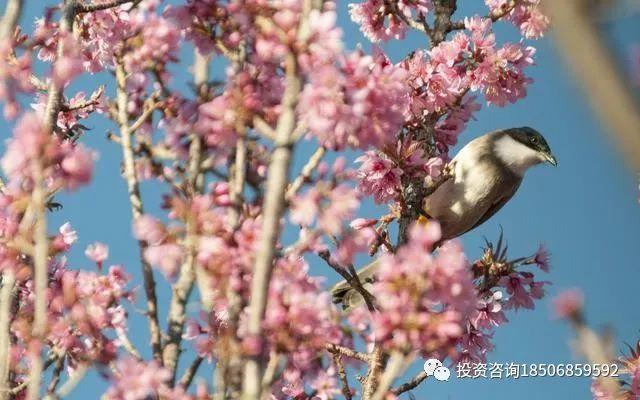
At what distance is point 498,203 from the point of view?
301 inches

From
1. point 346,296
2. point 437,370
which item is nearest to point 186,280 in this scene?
point 437,370

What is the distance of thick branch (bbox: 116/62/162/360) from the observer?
2838mm

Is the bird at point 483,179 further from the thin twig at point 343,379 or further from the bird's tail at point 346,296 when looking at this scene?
the thin twig at point 343,379

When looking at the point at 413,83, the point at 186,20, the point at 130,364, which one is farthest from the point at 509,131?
the point at 130,364

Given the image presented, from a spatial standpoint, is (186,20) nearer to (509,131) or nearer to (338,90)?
(338,90)

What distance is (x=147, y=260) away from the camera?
110 inches

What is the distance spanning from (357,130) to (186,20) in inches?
31.3

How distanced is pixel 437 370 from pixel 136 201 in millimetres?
2560

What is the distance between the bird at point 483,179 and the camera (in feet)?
23.2

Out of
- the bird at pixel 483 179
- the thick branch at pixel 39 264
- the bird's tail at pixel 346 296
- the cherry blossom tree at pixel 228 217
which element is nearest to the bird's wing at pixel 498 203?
the bird at pixel 483 179

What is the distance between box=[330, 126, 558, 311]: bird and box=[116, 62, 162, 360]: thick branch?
11.5 feet

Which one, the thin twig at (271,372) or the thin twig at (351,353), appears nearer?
the thin twig at (271,372)

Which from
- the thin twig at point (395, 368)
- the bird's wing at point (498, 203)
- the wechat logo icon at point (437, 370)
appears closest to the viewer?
the thin twig at point (395, 368)

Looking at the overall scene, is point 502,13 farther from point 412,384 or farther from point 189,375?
point 189,375
